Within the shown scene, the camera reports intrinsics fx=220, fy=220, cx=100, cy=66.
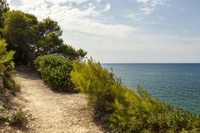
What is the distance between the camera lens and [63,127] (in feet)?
25.8

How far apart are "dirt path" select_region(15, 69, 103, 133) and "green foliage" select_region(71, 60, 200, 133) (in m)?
0.79

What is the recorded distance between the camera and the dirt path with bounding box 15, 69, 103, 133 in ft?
25.5

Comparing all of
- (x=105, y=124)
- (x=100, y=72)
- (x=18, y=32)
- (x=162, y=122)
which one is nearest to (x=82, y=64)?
(x=100, y=72)

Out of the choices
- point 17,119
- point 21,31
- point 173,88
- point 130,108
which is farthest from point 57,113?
point 173,88

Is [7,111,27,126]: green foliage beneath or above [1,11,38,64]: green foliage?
beneath

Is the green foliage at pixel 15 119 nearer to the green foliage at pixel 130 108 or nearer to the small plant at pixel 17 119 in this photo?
the small plant at pixel 17 119

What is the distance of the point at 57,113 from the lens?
9266 millimetres

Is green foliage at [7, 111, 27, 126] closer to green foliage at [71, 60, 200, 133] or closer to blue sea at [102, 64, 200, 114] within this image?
green foliage at [71, 60, 200, 133]

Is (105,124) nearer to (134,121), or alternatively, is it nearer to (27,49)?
(134,121)

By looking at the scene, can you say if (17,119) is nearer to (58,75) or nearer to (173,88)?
(58,75)

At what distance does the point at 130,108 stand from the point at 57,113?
3450mm

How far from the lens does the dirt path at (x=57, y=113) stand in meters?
7.76

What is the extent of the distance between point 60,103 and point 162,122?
18.7 ft

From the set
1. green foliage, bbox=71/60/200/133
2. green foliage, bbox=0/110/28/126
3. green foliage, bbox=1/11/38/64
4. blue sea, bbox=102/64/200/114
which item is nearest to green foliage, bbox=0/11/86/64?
green foliage, bbox=1/11/38/64
